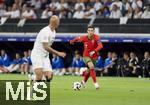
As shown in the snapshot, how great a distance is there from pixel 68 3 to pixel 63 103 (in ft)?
63.4

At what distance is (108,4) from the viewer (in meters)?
32.2

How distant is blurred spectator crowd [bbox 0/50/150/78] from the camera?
30.4m

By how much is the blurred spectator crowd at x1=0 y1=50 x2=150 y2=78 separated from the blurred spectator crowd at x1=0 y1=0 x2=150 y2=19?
203 cm

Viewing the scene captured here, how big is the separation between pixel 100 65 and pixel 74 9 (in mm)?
3601

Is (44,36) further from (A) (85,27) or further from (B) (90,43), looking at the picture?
(A) (85,27)

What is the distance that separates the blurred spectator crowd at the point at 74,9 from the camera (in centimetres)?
3112

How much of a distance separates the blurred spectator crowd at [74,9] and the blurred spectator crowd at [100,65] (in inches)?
80.1

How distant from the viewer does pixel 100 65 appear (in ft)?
104

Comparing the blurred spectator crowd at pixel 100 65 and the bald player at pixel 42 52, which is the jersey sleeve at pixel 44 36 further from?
the blurred spectator crowd at pixel 100 65

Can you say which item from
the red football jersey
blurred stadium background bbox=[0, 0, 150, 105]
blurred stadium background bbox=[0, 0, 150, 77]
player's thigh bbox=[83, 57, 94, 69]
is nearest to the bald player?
player's thigh bbox=[83, 57, 94, 69]

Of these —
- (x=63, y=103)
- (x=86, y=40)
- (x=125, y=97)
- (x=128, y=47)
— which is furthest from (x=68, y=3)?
(x=63, y=103)

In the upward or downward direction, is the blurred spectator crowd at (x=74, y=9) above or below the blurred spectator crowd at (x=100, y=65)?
above

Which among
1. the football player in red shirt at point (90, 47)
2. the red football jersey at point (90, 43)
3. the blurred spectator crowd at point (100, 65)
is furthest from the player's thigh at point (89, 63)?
the blurred spectator crowd at point (100, 65)

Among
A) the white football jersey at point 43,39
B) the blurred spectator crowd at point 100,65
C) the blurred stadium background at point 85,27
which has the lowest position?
the blurred spectator crowd at point 100,65
